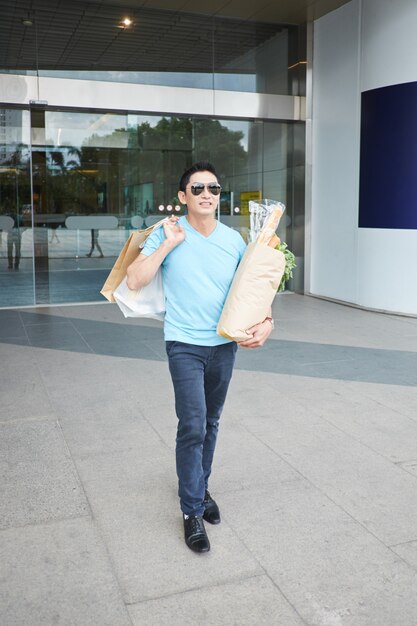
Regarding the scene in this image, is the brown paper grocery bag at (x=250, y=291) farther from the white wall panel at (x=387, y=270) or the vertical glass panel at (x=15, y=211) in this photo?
the vertical glass panel at (x=15, y=211)

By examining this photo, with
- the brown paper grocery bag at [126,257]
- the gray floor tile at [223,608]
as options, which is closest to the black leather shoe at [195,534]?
the gray floor tile at [223,608]

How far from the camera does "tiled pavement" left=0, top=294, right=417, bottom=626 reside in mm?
2939

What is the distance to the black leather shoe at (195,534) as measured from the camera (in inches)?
132

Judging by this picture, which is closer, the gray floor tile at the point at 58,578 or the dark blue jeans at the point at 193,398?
the gray floor tile at the point at 58,578

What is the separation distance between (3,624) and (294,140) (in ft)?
37.3

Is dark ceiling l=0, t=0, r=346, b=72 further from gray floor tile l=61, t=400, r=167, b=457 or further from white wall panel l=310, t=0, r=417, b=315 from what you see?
gray floor tile l=61, t=400, r=167, b=457

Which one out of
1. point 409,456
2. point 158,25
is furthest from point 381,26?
point 409,456

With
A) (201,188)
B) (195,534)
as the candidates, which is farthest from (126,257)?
(195,534)

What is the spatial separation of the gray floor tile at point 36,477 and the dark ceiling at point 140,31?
307 inches

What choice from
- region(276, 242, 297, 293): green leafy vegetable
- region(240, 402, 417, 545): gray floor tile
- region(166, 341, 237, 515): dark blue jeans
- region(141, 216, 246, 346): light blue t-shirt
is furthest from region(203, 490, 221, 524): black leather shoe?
region(276, 242, 297, 293): green leafy vegetable

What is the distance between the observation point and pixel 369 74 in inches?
420

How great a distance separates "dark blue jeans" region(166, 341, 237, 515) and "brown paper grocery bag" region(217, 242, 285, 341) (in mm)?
254

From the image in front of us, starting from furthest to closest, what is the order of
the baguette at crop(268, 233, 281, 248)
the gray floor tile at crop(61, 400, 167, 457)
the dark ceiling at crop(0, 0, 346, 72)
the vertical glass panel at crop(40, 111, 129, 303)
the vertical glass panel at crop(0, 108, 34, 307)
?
the vertical glass panel at crop(40, 111, 129, 303) < the vertical glass panel at crop(0, 108, 34, 307) < the dark ceiling at crop(0, 0, 346, 72) < the gray floor tile at crop(61, 400, 167, 457) < the baguette at crop(268, 233, 281, 248)

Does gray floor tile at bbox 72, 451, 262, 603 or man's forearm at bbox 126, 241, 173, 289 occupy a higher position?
man's forearm at bbox 126, 241, 173, 289
